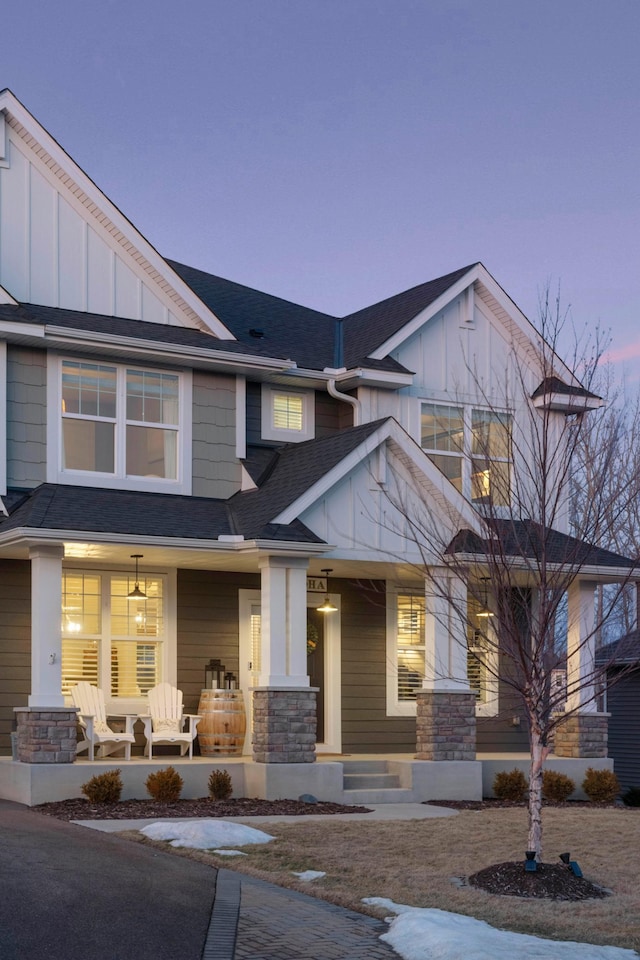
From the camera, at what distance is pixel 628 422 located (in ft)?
48.0

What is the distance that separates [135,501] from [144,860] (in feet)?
23.4

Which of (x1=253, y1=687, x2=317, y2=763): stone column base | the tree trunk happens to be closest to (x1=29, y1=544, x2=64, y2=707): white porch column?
(x1=253, y1=687, x2=317, y2=763): stone column base

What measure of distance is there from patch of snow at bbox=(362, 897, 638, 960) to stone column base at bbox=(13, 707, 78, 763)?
7265 millimetres

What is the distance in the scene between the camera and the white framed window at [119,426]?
54.6ft

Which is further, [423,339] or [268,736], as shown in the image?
[423,339]

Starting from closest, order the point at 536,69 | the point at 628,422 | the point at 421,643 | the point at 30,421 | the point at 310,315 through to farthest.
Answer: the point at 628,422
the point at 30,421
the point at 536,69
the point at 421,643
the point at 310,315

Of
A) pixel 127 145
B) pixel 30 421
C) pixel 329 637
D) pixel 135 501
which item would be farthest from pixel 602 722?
pixel 127 145

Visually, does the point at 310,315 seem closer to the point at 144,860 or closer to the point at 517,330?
the point at 517,330

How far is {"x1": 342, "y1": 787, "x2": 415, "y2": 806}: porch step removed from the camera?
15.9 metres

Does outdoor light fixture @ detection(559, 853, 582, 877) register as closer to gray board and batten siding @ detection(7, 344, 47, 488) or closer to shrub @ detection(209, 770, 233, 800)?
shrub @ detection(209, 770, 233, 800)

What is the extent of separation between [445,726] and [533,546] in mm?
6552

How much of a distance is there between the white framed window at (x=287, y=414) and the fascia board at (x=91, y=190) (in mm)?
1889

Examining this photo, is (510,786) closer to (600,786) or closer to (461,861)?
(600,786)

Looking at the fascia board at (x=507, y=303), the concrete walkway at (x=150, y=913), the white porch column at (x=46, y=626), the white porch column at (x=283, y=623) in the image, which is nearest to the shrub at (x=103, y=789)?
the white porch column at (x=46, y=626)
